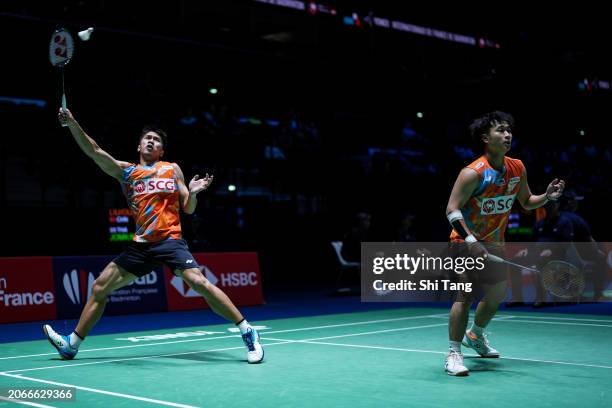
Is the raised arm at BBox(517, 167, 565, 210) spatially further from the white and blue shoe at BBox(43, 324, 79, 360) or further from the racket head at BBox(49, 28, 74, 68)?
the racket head at BBox(49, 28, 74, 68)

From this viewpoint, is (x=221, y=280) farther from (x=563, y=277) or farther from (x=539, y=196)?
(x=539, y=196)

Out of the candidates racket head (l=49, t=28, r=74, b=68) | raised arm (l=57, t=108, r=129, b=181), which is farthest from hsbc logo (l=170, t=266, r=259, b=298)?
raised arm (l=57, t=108, r=129, b=181)

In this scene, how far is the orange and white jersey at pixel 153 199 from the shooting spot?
6.71 meters

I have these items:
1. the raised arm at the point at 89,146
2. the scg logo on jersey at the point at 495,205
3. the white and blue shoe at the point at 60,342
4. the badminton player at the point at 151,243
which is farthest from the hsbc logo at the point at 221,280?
the scg logo on jersey at the point at 495,205

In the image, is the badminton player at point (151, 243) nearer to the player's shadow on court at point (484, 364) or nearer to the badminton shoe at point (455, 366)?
the badminton shoe at point (455, 366)

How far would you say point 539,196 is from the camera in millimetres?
6402

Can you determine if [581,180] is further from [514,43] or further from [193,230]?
[193,230]

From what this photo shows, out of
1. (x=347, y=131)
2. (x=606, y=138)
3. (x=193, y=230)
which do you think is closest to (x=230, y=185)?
(x=193, y=230)

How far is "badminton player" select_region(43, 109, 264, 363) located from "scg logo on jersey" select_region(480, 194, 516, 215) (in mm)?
2068

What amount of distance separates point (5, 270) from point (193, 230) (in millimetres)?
5574

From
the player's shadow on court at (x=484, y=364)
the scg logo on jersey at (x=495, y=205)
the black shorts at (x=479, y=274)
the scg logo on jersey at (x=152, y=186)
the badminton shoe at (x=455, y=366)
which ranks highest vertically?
the scg logo on jersey at (x=152, y=186)

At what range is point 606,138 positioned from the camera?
28406 mm

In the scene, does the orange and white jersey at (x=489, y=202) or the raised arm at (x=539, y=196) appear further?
the raised arm at (x=539, y=196)

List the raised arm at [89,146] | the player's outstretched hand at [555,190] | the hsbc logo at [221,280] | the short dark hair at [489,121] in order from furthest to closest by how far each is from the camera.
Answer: the hsbc logo at [221,280] < the raised arm at [89,146] < the player's outstretched hand at [555,190] < the short dark hair at [489,121]
